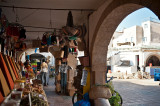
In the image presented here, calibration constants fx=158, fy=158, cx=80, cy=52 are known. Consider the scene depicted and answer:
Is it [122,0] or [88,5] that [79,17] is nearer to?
[88,5]

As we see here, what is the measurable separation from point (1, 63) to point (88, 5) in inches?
110

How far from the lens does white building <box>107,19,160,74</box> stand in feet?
76.5

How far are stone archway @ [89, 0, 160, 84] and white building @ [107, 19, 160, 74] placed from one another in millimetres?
17277

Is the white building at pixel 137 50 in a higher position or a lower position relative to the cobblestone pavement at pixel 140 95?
higher

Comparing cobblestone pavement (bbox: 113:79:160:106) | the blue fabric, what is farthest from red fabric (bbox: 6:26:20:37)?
cobblestone pavement (bbox: 113:79:160:106)

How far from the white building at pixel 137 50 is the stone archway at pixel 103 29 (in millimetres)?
17277

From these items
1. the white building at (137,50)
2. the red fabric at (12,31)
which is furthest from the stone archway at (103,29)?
the white building at (137,50)

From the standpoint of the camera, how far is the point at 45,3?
436 cm

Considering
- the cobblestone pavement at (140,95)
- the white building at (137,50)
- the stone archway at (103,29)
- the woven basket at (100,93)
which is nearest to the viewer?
the stone archway at (103,29)

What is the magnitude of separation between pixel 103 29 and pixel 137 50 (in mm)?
21372

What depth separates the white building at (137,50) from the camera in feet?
76.5

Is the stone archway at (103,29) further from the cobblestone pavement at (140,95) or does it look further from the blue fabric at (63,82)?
the blue fabric at (63,82)

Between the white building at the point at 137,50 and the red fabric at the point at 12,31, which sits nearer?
the red fabric at the point at 12,31

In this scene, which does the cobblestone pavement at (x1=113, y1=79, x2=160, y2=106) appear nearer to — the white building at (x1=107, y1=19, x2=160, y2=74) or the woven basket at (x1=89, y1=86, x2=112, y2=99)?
the woven basket at (x1=89, y1=86, x2=112, y2=99)
